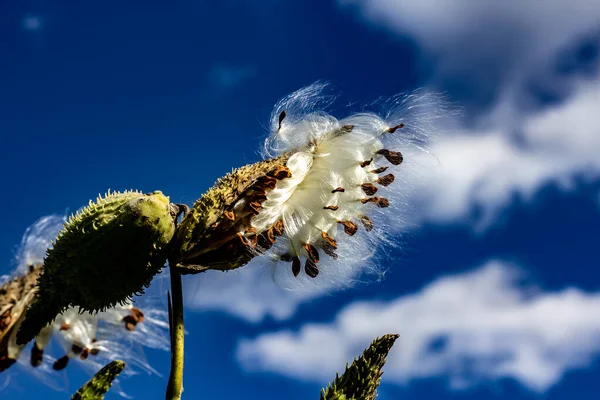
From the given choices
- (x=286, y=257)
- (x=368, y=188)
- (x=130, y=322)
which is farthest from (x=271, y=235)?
(x=130, y=322)

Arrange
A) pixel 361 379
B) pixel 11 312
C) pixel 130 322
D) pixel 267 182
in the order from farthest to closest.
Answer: pixel 11 312 < pixel 130 322 < pixel 267 182 < pixel 361 379

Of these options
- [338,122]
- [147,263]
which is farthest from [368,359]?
[338,122]

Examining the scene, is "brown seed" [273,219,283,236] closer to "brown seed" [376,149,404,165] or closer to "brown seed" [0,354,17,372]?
"brown seed" [376,149,404,165]

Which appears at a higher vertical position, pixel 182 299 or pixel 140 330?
pixel 140 330

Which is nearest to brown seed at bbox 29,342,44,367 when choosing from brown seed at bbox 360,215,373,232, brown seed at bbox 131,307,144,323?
brown seed at bbox 131,307,144,323

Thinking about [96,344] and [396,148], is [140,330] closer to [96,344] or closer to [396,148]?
[96,344]

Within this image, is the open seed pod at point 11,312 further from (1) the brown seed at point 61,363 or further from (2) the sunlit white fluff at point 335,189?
(2) the sunlit white fluff at point 335,189

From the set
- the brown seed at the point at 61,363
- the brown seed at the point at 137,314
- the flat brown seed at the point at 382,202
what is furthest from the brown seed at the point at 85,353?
the flat brown seed at the point at 382,202

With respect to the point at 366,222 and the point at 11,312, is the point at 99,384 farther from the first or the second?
the point at 11,312
